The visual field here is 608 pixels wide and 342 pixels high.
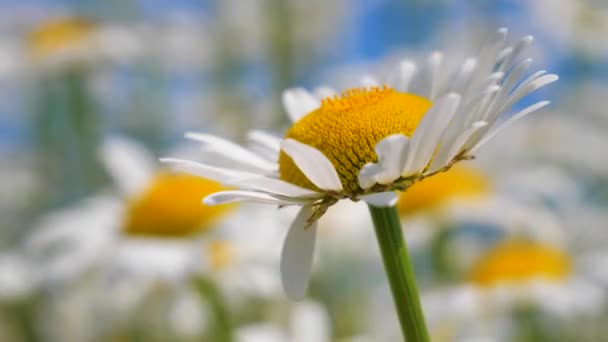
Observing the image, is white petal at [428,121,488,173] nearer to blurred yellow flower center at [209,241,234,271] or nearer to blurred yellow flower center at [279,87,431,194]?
blurred yellow flower center at [279,87,431,194]

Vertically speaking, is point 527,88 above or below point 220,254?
below

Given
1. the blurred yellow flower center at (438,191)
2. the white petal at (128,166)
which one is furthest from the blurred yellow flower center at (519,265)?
the white petal at (128,166)

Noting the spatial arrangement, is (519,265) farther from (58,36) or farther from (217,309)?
(58,36)

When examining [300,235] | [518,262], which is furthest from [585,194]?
[300,235]

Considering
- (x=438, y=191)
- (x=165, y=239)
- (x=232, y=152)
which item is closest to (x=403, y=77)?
(x=232, y=152)

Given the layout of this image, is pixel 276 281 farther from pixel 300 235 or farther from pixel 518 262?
pixel 300 235
